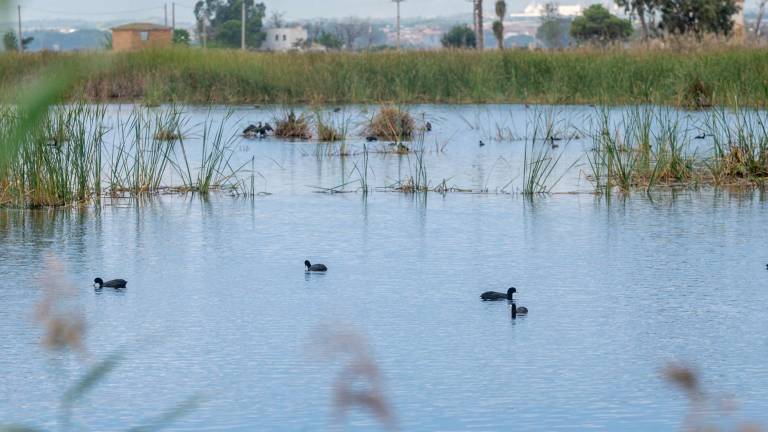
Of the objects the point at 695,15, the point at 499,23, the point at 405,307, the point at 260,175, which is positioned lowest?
the point at 405,307

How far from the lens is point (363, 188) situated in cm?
1216

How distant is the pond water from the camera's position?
4.76 metres

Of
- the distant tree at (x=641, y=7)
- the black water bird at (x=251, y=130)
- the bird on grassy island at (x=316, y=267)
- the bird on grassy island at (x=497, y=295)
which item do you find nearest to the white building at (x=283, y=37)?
the distant tree at (x=641, y=7)

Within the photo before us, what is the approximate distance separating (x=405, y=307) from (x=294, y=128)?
11746 mm

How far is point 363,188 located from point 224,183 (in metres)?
1.40

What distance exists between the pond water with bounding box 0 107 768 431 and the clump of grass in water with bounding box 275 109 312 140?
6.11m

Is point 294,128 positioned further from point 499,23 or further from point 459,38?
point 459,38

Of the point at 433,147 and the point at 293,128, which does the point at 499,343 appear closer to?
the point at 433,147

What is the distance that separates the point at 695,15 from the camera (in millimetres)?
46406

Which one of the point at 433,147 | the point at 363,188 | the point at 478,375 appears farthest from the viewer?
the point at 433,147

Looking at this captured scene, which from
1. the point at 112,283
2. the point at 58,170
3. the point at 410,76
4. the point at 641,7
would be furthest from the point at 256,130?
the point at 641,7

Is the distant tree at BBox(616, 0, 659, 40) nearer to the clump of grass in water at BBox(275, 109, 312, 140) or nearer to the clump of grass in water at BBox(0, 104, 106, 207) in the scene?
the clump of grass in water at BBox(275, 109, 312, 140)

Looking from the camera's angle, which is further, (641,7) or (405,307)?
(641,7)

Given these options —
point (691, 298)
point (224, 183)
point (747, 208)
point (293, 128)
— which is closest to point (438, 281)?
point (691, 298)
